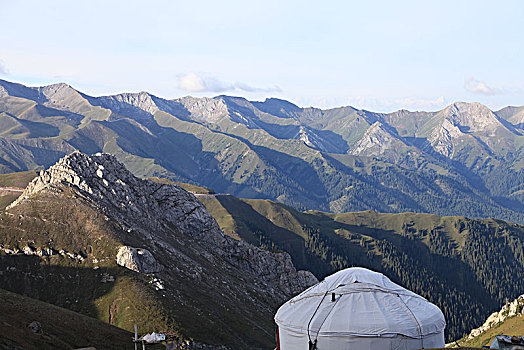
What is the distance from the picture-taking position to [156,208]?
7028 inches

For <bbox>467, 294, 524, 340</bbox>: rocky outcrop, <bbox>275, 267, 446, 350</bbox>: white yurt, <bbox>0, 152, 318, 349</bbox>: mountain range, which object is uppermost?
<bbox>275, 267, 446, 350</bbox>: white yurt

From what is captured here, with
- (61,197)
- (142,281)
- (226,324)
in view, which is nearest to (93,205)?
(61,197)

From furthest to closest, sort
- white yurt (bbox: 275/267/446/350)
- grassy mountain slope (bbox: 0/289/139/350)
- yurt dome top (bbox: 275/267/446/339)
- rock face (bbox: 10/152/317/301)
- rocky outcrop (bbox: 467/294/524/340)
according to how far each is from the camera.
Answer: rocky outcrop (bbox: 467/294/524/340) → rock face (bbox: 10/152/317/301) → grassy mountain slope (bbox: 0/289/139/350) → yurt dome top (bbox: 275/267/446/339) → white yurt (bbox: 275/267/446/350)

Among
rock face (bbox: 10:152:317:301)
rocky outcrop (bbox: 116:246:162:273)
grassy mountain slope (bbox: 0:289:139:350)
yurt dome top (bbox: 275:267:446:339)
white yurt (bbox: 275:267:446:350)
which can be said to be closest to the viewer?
white yurt (bbox: 275:267:446:350)

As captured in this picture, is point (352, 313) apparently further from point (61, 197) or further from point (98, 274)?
point (61, 197)

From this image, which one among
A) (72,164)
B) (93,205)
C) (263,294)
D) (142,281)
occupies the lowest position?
(263,294)

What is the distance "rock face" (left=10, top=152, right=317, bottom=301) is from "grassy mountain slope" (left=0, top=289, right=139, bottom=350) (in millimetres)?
40183

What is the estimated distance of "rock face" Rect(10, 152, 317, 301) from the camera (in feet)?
481

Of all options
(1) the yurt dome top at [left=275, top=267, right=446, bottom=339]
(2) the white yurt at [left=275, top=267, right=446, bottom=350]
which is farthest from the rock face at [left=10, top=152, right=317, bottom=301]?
(1) the yurt dome top at [left=275, top=267, right=446, bottom=339]

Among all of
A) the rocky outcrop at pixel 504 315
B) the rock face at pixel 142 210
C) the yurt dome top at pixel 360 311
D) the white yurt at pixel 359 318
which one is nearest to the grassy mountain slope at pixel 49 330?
the white yurt at pixel 359 318

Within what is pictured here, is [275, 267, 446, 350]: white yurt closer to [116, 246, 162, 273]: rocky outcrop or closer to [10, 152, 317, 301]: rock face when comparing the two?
[116, 246, 162, 273]: rocky outcrop

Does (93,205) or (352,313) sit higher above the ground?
(352,313)

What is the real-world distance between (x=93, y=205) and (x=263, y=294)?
6323 cm

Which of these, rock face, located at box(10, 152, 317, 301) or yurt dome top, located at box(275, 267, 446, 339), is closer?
yurt dome top, located at box(275, 267, 446, 339)
